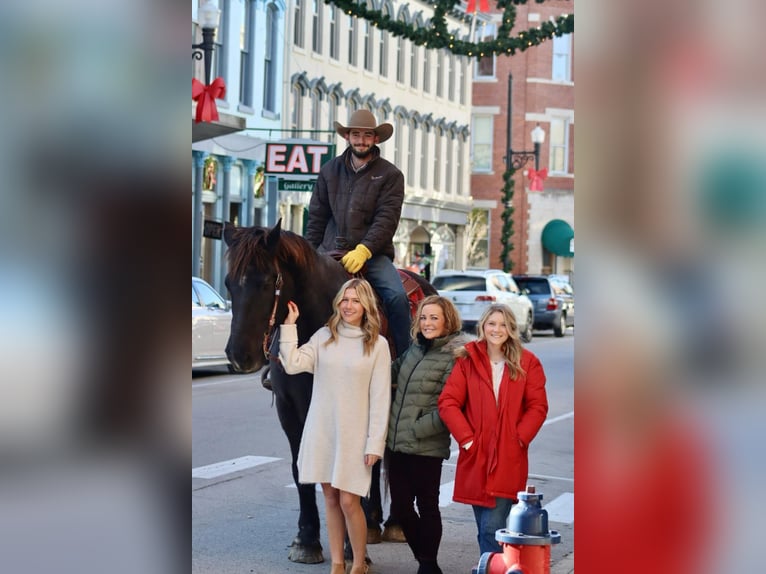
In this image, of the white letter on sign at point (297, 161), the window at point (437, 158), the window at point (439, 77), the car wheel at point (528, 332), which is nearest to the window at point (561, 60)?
the window at point (439, 77)

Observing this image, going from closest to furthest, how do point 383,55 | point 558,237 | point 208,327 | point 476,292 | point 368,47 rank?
point 208,327, point 476,292, point 368,47, point 383,55, point 558,237

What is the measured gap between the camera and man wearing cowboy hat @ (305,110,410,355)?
8188mm

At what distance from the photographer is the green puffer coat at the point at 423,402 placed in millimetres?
6887

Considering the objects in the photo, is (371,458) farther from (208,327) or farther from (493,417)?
(208,327)

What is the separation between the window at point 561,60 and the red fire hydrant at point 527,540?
55.9 meters

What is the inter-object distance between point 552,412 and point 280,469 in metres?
6.37

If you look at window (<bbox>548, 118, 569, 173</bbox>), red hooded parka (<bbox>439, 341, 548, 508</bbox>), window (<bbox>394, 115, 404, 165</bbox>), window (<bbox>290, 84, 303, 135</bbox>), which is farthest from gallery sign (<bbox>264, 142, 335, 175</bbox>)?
window (<bbox>548, 118, 569, 173</bbox>)

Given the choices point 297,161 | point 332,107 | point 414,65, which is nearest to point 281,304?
point 297,161

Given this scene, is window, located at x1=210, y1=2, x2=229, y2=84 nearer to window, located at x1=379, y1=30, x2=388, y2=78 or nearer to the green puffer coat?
window, located at x1=379, y1=30, x2=388, y2=78

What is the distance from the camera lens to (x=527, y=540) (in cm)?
429

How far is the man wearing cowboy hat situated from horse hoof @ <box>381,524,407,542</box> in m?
1.19

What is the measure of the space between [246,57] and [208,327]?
57.7 ft

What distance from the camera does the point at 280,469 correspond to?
37.1 feet
